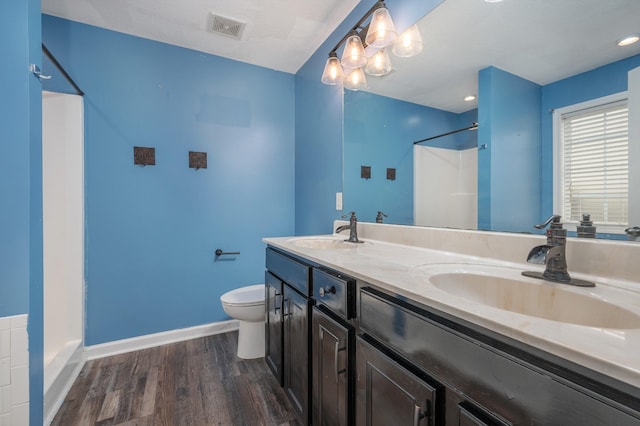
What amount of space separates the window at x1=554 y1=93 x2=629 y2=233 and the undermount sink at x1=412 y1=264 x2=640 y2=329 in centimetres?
Result: 27

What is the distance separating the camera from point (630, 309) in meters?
0.57

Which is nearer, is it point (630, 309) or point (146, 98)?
point (630, 309)

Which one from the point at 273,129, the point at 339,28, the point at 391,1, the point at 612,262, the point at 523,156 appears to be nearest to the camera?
the point at 612,262

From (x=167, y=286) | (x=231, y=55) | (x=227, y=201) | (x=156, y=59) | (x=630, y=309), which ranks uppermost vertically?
(x=231, y=55)

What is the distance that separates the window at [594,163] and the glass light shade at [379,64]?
100cm

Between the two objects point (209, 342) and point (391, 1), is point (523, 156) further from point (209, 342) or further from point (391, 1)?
point (209, 342)

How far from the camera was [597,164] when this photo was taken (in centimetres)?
84

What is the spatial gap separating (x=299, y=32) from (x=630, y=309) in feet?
7.83

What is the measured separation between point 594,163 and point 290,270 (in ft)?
4.04

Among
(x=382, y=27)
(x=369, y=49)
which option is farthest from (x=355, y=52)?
(x=382, y=27)

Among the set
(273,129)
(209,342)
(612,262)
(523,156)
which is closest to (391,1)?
(523,156)

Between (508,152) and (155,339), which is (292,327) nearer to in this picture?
(508,152)

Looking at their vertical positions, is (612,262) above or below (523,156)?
below

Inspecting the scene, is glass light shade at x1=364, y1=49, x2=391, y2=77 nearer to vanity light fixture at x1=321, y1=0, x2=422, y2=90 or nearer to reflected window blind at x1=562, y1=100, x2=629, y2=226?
vanity light fixture at x1=321, y1=0, x2=422, y2=90
